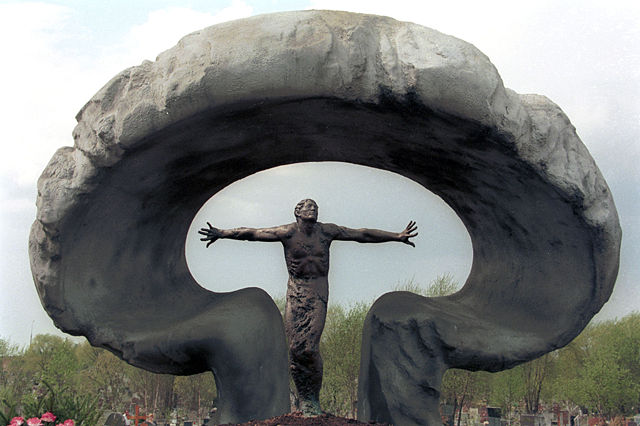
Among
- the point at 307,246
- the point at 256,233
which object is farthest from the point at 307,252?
the point at 256,233

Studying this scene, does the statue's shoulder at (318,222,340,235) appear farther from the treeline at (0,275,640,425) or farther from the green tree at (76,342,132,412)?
the green tree at (76,342,132,412)

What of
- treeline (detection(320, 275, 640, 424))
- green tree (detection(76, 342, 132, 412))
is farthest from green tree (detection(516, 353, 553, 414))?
green tree (detection(76, 342, 132, 412))

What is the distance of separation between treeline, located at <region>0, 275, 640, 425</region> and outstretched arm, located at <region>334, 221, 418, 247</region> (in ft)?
36.6

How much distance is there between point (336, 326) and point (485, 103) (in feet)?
45.4

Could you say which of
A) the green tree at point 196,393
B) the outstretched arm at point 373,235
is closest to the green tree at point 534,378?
the green tree at point 196,393

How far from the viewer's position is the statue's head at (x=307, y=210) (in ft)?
17.9

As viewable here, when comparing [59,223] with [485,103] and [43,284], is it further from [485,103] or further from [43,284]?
[485,103]

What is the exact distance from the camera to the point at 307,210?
5473mm

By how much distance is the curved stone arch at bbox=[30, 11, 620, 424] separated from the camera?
4414 mm

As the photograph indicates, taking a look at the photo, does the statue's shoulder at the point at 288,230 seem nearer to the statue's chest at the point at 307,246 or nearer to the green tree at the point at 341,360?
the statue's chest at the point at 307,246

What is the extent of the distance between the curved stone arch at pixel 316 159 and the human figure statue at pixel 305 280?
0.27 m

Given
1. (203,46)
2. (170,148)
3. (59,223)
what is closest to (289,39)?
(203,46)

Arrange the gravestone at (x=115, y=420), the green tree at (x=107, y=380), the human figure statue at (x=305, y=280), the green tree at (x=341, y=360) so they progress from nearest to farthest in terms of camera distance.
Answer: the human figure statue at (x=305, y=280)
the gravestone at (x=115, y=420)
the green tree at (x=341, y=360)
the green tree at (x=107, y=380)

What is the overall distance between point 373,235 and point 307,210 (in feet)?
2.08
